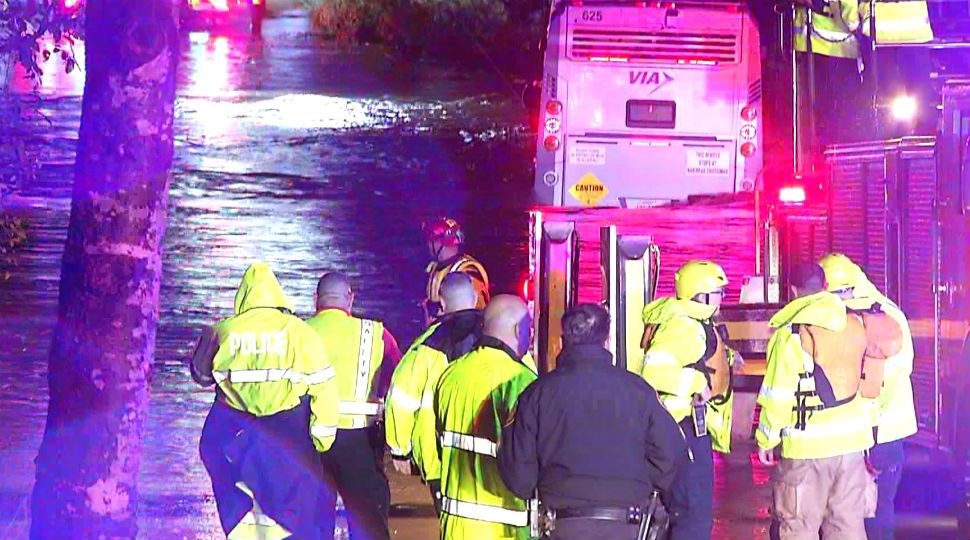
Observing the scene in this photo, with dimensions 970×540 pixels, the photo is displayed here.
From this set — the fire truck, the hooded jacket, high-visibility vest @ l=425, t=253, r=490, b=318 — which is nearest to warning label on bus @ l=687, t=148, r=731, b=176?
the fire truck

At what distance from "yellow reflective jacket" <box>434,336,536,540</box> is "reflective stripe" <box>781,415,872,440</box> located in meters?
1.80

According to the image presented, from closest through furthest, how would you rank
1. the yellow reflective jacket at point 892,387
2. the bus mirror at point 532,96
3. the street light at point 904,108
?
the yellow reflective jacket at point 892,387 → the street light at point 904,108 → the bus mirror at point 532,96

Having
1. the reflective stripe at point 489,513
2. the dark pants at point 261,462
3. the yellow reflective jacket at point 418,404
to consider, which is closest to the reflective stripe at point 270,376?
the dark pants at point 261,462

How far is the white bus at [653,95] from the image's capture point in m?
14.0

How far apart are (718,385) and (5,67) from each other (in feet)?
13.9

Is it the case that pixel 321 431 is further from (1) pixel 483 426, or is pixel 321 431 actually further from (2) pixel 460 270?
(2) pixel 460 270

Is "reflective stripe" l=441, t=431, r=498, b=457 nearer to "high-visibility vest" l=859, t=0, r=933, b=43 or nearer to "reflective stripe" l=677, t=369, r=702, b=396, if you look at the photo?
"reflective stripe" l=677, t=369, r=702, b=396

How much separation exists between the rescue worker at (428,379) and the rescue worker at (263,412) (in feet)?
1.45

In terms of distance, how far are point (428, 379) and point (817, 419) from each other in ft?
6.18

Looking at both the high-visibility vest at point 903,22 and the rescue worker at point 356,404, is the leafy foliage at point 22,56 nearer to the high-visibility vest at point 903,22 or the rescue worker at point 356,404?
the rescue worker at point 356,404

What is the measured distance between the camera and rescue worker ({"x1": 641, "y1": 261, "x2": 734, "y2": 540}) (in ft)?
23.2

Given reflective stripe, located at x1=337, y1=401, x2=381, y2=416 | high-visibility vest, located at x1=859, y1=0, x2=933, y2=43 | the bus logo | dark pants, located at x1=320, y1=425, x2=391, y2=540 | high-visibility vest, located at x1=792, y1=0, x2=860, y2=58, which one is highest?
the bus logo

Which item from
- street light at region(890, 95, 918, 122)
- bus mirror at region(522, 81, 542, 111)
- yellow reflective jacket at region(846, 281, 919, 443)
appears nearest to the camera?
yellow reflective jacket at region(846, 281, 919, 443)

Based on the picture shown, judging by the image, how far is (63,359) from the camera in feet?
22.0
